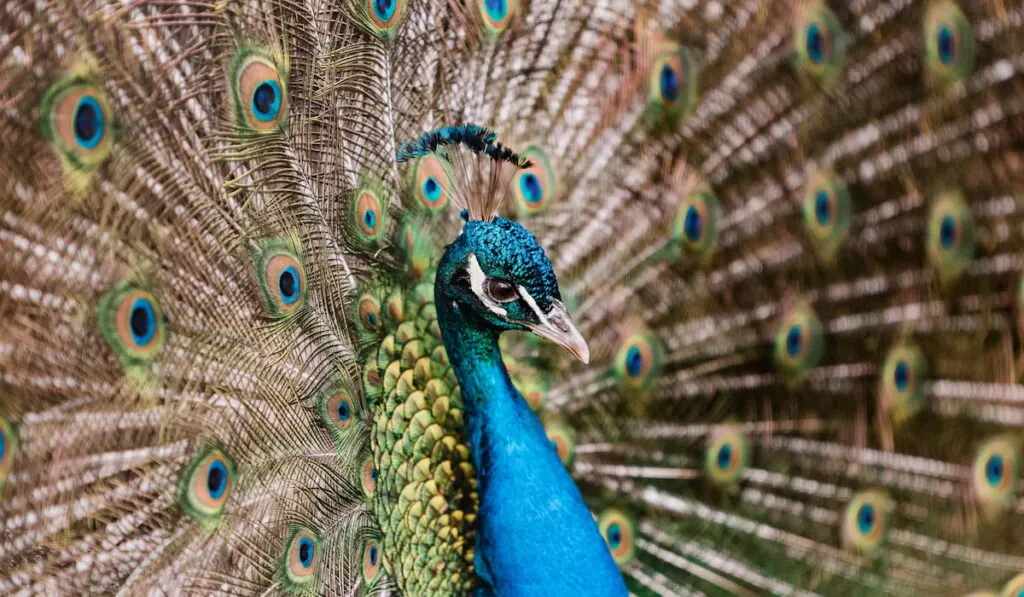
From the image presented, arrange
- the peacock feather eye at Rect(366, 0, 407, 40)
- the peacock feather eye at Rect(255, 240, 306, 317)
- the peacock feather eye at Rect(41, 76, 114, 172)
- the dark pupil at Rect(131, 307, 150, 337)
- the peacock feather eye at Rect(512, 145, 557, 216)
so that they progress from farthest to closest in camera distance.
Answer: the peacock feather eye at Rect(512, 145, 557, 216) < the peacock feather eye at Rect(366, 0, 407, 40) < the peacock feather eye at Rect(255, 240, 306, 317) < the dark pupil at Rect(131, 307, 150, 337) < the peacock feather eye at Rect(41, 76, 114, 172)

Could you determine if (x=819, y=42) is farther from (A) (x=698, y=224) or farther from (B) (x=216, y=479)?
(B) (x=216, y=479)

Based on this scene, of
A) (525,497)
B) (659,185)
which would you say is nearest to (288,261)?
(525,497)

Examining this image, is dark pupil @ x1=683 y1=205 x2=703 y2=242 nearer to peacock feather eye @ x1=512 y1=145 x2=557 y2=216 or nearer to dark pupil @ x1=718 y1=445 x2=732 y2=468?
peacock feather eye @ x1=512 y1=145 x2=557 y2=216

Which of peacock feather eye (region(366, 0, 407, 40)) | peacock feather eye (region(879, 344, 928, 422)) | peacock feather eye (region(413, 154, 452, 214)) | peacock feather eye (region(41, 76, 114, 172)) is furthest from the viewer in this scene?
peacock feather eye (region(879, 344, 928, 422))

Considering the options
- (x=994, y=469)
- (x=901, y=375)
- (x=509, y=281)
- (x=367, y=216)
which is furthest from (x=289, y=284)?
(x=994, y=469)

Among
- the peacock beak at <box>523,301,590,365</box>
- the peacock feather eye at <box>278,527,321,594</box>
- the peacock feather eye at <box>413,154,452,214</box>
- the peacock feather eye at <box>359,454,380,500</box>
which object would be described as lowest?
the peacock feather eye at <box>278,527,321,594</box>

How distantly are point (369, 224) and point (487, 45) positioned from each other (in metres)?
0.37

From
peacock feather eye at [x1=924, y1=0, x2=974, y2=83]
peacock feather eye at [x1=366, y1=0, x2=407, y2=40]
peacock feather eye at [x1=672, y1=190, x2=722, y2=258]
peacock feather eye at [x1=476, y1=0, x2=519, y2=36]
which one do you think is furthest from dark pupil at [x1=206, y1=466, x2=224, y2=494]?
peacock feather eye at [x1=924, y1=0, x2=974, y2=83]

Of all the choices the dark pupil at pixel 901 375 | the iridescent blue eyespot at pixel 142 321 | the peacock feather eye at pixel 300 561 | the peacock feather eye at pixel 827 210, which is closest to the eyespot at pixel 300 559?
the peacock feather eye at pixel 300 561

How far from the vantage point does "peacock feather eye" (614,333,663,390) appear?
5.39 feet

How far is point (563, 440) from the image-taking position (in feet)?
5.36

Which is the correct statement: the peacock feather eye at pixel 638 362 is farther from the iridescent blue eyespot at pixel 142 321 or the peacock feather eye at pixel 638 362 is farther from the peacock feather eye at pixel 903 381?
the iridescent blue eyespot at pixel 142 321

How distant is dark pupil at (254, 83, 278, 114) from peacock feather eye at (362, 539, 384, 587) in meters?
Answer: 0.65

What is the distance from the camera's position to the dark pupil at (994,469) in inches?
71.1
